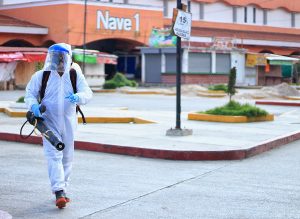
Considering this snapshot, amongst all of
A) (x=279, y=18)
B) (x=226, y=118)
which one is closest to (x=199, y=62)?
(x=279, y=18)

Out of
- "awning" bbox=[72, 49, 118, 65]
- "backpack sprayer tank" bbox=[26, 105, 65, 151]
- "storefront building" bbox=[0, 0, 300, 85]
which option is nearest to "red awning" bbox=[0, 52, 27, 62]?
"awning" bbox=[72, 49, 118, 65]

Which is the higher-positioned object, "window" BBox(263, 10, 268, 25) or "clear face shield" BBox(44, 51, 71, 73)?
"window" BBox(263, 10, 268, 25)

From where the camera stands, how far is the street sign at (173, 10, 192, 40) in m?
12.3

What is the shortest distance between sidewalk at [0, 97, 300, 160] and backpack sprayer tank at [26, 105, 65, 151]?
4.15m

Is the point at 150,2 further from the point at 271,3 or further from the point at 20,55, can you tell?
the point at 20,55

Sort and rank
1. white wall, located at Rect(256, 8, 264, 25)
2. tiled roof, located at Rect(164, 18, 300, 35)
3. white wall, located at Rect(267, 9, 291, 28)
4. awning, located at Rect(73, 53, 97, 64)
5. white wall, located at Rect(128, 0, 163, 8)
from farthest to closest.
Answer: white wall, located at Rect(267, 9, 291, 28) < white wall, located at Rect(256, 8, 264, 25) < tiled roof, located at Rect(164, 18, 300, 35) < white wall, located at Rect(128, 0, 163, 8) < awning, located at Rect(73, 53, 97, 64)

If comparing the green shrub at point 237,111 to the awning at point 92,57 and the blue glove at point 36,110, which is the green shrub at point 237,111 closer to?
the blue glove at point 36,110

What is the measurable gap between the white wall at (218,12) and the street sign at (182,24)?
51211mm

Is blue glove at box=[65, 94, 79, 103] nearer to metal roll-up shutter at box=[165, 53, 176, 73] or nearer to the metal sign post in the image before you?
the metal sign post

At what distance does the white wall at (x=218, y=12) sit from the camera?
208 ft

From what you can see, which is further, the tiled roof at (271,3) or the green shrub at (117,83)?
the tiled roof at (271,3)

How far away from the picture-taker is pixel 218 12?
2527 inches

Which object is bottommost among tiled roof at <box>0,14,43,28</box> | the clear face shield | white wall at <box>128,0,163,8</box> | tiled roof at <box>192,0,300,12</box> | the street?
the street

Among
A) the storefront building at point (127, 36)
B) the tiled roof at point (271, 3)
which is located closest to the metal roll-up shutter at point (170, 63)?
the storefront building at point (127, 36)
